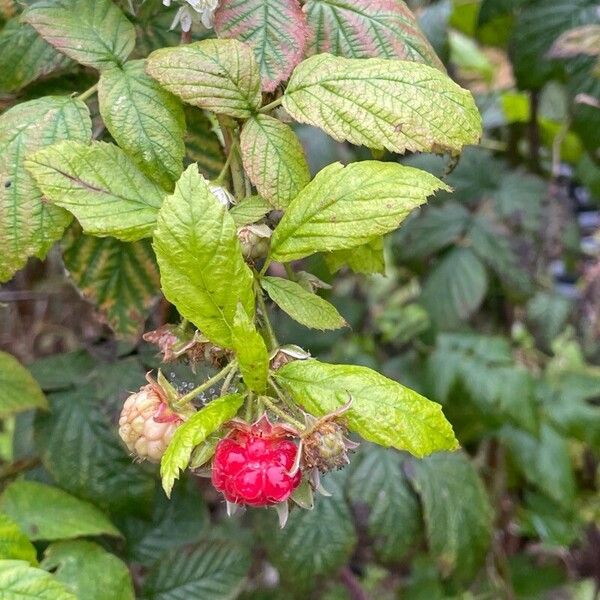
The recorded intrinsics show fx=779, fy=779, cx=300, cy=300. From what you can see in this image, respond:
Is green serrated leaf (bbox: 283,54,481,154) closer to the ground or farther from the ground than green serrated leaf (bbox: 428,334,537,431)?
farther from the ground

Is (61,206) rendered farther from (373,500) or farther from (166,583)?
(373,500)

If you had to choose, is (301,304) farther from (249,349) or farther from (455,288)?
(455,288)

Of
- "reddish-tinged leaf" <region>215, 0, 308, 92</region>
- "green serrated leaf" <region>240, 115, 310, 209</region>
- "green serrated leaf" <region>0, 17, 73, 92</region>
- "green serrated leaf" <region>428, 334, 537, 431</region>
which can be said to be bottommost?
"green serrated leaf" <region>428, 334, 537, 431</region>

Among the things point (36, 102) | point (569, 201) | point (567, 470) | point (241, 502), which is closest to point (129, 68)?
point (36, 102)

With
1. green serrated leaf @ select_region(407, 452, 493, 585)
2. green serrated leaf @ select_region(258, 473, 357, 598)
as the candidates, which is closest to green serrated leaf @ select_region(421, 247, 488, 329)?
green serrated leaf @ select_region(407, 452, 493, 585)

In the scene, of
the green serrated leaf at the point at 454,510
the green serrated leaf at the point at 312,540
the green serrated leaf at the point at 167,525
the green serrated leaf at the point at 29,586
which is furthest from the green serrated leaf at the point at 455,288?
the green serrated leaf at the point at 29,586

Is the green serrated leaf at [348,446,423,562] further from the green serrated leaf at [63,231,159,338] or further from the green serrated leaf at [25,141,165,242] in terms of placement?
the green serrated leaf at [25,141,165,242]
